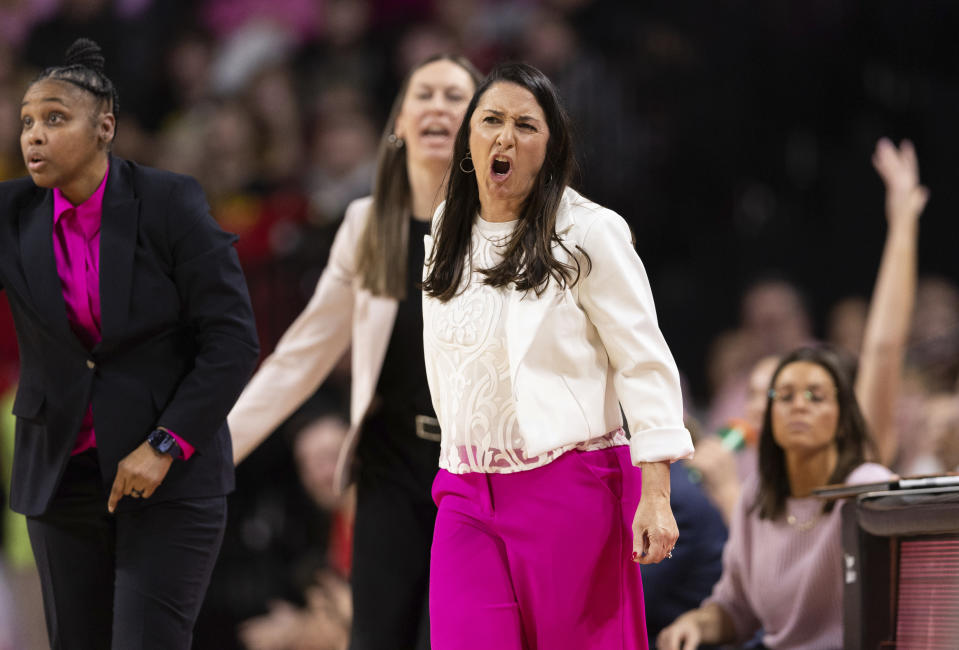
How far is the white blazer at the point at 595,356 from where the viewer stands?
8.34 ft

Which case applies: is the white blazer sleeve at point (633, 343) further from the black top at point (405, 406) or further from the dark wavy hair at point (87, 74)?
the dark wavy hair at point (87, 74)

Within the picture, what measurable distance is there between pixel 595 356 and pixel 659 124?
549 centimetres

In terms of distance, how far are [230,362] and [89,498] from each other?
0.40m

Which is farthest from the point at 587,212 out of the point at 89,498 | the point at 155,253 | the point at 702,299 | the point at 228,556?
the point at 702,299

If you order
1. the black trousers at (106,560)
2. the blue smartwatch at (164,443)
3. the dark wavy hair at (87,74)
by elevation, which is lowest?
the black trousers at (106,560)

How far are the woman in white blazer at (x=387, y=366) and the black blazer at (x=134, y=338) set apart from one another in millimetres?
605

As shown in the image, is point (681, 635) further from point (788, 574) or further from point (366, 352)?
point (366, 352)

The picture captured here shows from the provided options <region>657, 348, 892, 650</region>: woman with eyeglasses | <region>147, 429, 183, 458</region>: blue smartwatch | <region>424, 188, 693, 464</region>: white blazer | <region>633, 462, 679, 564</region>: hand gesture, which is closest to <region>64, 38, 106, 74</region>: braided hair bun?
<region>147, 429, 183, 458</region>: blue smartwatch

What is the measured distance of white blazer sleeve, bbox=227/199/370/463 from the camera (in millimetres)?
3779

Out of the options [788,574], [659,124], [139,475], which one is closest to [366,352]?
[139,475]

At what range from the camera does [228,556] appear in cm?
594

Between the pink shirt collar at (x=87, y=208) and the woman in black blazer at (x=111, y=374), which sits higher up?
the pink shirt collar at (x=87, y=208)

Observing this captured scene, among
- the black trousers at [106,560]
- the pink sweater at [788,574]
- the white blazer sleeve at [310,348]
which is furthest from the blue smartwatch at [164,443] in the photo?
the pink sweater at [788,574]

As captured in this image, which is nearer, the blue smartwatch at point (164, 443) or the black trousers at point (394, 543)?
the blue smartwatch at point (164, 443)
